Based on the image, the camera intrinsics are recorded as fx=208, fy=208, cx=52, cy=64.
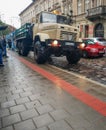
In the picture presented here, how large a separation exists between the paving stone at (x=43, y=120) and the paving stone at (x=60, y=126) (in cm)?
13

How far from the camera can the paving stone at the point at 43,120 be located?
3588 millimetres

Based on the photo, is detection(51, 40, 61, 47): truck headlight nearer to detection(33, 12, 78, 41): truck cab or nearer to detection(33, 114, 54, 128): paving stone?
detection(33, 12, 78, 41): truck cab

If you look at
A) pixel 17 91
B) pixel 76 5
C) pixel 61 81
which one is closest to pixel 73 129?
pixel 17 91

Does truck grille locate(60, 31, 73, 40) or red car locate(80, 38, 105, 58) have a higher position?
truck grille locate(60, 31, 73, 40)

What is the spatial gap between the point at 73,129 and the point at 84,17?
2970 cm

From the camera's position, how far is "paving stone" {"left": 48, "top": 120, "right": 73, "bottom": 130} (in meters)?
3.43

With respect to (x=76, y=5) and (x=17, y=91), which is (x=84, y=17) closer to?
(x=76, y=5)

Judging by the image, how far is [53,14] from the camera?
1163 centimetres

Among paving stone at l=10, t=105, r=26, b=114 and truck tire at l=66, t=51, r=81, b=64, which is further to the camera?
truck tire at l=66, t=51, r=81, b=64

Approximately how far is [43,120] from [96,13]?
25.5 m

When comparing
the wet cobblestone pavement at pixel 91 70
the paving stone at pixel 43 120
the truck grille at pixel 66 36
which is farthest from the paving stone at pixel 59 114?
the truck grille at pixel 66 36

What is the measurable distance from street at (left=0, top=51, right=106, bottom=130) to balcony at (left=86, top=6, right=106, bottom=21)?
22.0 metres

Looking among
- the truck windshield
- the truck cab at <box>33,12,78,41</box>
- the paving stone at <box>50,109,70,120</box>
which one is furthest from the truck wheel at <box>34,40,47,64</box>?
the paving stone at <box>50,109,70,120</box>

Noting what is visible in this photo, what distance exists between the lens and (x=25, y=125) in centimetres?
357
